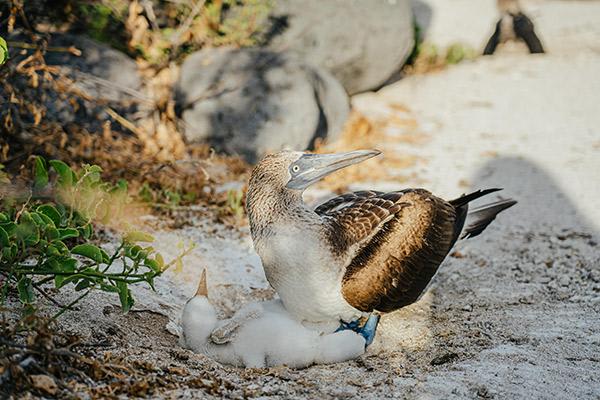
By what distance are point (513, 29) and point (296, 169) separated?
8732 mm

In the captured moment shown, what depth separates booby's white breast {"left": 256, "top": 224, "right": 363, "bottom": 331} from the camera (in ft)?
12.5

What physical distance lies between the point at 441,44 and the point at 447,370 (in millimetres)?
9688

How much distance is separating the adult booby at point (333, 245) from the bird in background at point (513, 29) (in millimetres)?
8166

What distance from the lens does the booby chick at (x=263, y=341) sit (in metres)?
3.90

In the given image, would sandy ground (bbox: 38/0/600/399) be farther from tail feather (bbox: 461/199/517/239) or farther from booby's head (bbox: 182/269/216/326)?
tail feather (bbox: 461/199/517/239)

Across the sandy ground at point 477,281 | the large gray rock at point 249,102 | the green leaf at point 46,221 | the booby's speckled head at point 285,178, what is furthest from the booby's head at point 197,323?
the large gray rock at point 249,102

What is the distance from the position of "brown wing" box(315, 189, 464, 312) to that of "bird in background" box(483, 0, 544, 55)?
8002 mm

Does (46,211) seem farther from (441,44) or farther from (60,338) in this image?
(441,44)

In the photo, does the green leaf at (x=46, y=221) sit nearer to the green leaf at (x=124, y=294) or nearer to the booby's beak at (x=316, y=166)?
the green leaf at (x=124, y=294)

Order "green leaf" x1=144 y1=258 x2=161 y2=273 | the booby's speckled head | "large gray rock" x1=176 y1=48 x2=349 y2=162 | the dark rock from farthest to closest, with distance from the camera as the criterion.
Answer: "large gray rock" x1=176 y1=48 x2=349 y2=162 < the booby's speckled head < the dark rock < "green leaf" x1=144 y1=258 x2=161 y2=273

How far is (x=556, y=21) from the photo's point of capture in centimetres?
1387

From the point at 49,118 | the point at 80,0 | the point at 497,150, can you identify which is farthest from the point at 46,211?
the point at 497,150

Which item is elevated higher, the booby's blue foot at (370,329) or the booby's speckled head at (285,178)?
the booby's speckled head at (285,178)

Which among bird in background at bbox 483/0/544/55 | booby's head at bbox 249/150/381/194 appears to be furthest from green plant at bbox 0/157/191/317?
bird in background at bbox 483/0/544/55
